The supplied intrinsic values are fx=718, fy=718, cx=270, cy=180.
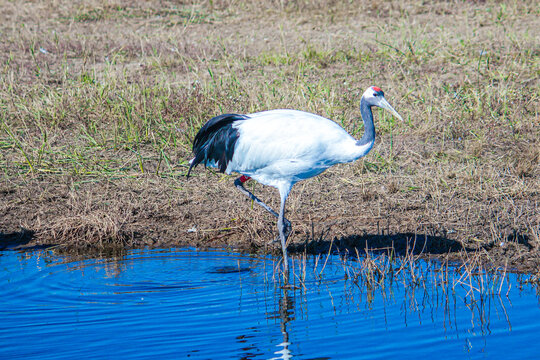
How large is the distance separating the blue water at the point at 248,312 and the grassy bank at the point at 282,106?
0.60 metres

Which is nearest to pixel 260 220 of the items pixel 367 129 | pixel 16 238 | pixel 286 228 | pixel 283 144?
pixel 286 228

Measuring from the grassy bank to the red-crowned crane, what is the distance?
0.56m

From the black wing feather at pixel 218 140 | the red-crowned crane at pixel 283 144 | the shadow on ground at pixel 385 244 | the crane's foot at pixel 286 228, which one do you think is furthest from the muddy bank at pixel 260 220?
the black wing feather at pixel 218 140

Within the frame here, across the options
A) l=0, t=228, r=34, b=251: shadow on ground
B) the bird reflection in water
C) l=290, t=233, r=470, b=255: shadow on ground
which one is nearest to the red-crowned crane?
l=290, t=233, r=470, b=255: shadow on ground

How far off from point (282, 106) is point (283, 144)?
2723 millimetres

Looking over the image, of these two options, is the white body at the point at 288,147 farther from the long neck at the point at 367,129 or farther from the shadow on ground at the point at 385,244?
the shadow on ground at the point at 385,244

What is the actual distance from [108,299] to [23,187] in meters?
2.61

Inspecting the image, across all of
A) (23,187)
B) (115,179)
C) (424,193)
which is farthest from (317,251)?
(23,187)

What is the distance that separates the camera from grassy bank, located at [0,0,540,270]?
6115 millimetres

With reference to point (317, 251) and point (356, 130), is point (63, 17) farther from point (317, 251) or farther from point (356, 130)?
point (317, 251)

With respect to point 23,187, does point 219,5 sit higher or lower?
higher

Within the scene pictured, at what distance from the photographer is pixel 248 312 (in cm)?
459

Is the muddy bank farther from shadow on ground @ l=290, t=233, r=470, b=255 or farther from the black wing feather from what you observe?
the black wing feather

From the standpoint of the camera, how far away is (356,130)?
7.66 metres
